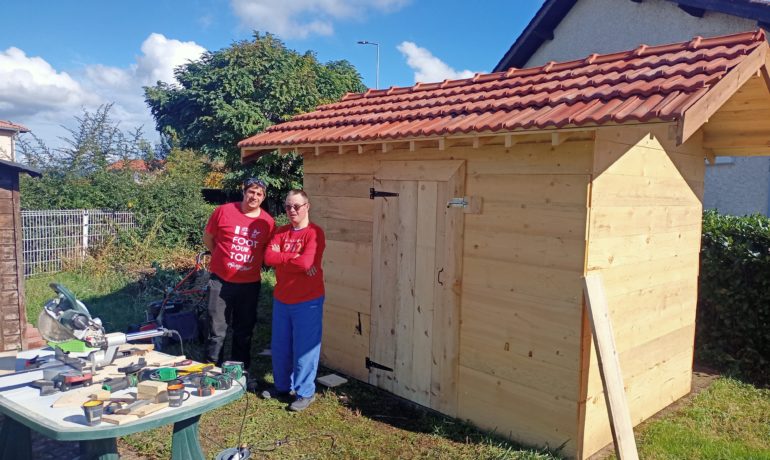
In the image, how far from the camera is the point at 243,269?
507cm

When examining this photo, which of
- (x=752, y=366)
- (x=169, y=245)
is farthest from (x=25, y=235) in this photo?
(x=752, y=366)

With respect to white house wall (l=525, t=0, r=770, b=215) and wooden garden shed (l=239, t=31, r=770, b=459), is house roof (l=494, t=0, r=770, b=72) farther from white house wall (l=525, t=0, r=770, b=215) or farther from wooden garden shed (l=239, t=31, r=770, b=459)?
wooden garden shed (l=239, t=31, r=770, b=459)

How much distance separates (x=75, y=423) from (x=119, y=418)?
19 cm

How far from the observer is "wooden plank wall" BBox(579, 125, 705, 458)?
400cm

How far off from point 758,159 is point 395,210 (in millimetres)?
7308

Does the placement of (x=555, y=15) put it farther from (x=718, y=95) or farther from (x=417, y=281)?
(x=718, y=95)

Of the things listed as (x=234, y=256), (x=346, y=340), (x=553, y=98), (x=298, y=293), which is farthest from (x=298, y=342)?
(x=553, y=98)

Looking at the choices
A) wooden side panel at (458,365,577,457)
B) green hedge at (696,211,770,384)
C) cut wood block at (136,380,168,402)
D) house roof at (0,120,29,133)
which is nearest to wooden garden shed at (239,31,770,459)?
wooden side panel at (458,365,577,457)

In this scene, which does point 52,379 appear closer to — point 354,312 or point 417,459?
point 417,459

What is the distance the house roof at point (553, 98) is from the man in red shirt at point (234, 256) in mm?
1027

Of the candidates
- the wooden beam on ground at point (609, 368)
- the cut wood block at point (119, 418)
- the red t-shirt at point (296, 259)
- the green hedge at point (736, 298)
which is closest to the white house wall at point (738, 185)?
the green hedge at point (736, 298)

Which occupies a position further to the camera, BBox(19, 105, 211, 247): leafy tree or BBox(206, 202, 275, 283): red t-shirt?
BBox(19, 105, 211, 247): leafy tree

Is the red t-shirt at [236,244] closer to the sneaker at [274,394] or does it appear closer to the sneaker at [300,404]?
the sneaker at [274,394]

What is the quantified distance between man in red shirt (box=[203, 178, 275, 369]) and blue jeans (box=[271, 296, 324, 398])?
16.6 inches
